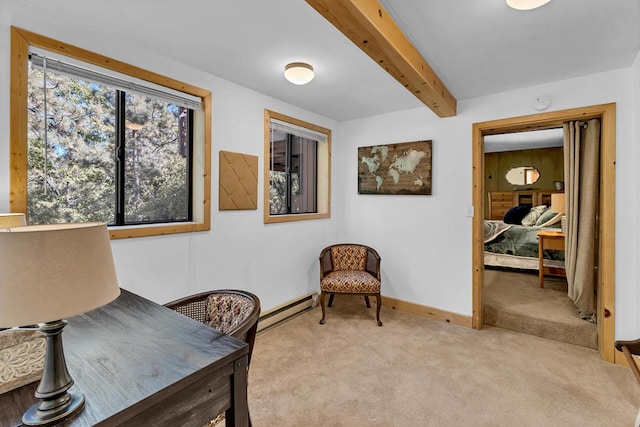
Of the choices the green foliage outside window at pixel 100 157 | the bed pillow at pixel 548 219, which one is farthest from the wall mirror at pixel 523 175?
the green foliage outside window at pixel 100 157

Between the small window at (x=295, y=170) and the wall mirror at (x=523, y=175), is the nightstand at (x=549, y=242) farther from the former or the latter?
the wall mirror at (x=523, y=175)

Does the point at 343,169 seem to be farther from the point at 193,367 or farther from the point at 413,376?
the point at 193,367

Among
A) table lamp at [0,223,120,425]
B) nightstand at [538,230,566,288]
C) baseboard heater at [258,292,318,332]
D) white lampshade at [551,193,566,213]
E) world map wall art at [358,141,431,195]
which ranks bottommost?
baseboard heater at [258,292,318,332]

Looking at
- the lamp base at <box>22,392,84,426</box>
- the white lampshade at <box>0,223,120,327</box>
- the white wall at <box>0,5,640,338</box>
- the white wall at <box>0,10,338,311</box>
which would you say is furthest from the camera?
the white wall at <box>0,5,640,338</box>

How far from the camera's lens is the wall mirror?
21.3ft

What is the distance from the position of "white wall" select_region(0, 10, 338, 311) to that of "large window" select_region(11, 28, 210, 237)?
7 centimetres

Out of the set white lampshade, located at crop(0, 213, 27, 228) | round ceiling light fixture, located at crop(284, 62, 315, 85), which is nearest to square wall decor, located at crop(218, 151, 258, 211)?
round ceiling light fixture, located at crop(284, 62, 315, 85)

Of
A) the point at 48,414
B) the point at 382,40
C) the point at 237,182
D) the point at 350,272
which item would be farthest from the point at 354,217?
the point at 48,414

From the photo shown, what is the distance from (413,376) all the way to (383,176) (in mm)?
2156

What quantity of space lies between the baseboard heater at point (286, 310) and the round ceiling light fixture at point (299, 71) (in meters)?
2.12

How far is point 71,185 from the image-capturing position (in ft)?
6.56

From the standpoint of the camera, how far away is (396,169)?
356cm

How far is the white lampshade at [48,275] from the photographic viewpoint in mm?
625

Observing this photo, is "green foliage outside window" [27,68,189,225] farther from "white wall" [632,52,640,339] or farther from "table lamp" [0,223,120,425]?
"white wall" [632,52,640,339]
